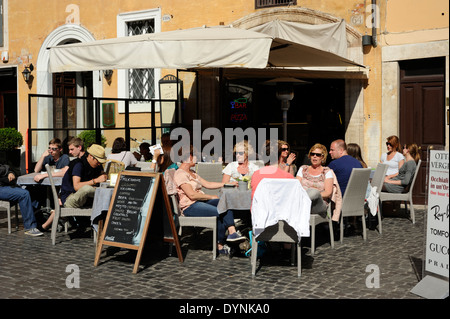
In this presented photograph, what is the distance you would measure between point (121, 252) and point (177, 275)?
1.36 meters

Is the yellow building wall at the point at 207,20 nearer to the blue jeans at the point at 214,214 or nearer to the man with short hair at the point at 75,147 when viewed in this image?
the man with short hair at the point at 75,147

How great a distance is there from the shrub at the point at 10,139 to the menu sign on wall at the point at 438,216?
39.4 feet

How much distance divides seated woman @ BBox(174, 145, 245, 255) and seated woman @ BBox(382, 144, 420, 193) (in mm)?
3390

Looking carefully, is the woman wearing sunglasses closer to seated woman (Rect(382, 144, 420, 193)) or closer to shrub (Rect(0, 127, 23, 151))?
seated woman (Rect(382, 144, 420, 193))

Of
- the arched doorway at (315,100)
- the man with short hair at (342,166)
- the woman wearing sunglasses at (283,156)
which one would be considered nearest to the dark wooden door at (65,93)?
the arched doorway at (315,100)

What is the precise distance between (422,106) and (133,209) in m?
6.49

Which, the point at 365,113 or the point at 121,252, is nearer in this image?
the point at 121,252

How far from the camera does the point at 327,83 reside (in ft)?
40.0

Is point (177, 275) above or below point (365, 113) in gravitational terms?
below

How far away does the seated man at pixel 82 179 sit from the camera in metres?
7.41

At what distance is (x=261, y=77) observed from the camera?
11984 millimetres

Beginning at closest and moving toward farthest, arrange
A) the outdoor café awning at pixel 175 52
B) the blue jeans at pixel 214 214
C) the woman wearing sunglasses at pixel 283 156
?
the blue jeans at pixel 214 214 → the outdoor café awning at pixel 175 52 → the woman wearing sunglasses at pixel 283 156
